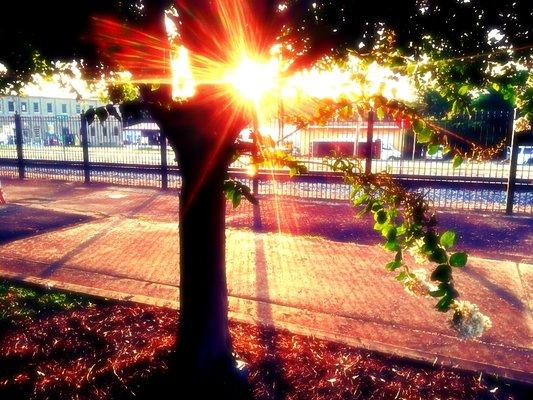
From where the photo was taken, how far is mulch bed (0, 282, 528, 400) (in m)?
2.98

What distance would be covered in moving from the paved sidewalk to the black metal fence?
1.33 meters

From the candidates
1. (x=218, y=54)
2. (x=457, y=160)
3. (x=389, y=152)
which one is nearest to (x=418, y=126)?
(x=457, y=160)

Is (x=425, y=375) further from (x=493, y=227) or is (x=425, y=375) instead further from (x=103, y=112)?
(x=493, y=227)

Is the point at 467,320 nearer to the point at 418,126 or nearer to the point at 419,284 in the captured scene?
the point at 419,284

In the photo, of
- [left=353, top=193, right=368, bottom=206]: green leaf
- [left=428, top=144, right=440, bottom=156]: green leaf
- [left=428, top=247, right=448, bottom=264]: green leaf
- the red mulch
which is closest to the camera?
[left=428, top=247, right=448, bottom=264]: green leaf

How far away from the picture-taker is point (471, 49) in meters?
2.51

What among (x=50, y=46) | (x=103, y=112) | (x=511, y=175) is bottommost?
(x=511, y=175)

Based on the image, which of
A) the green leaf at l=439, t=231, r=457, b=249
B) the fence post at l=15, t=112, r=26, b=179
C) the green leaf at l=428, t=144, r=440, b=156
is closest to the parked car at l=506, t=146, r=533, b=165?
the green leaf at l=428, t=144, r=440, b=156

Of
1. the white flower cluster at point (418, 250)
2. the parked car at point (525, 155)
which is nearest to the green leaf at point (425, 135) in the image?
the white flower cluster at point (418, 250)

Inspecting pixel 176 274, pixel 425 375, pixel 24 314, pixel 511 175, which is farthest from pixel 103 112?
pixel 511 175

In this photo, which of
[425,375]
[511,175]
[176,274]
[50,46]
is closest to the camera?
[50,46]

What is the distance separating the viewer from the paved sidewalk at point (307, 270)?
403 cm

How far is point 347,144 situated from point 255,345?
32.5ft

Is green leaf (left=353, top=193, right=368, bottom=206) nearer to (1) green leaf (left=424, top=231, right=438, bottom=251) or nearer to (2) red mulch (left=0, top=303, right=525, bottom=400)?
(1) green leaf (left=424, top=231, right=438, bottom=251)
